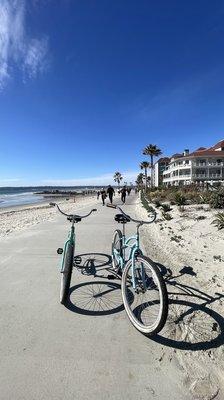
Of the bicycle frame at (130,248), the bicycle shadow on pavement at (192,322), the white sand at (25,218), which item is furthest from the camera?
the white sand at (25,218)

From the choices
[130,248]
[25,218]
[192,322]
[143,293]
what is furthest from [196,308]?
[25,218]

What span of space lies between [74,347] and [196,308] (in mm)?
1732

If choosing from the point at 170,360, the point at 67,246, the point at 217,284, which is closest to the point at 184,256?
the point at 217,284

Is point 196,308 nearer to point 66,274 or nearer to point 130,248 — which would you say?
point 130,248

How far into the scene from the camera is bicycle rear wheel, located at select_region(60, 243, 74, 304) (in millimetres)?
4344

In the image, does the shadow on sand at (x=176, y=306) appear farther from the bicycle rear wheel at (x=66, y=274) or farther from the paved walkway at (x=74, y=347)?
the bicycle rear wheel at (x=66, y=274)

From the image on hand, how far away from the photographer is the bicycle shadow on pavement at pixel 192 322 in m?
3.31

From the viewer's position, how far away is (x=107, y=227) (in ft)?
37.8

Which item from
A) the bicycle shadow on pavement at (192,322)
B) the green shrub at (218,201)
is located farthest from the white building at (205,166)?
the bicycle shadow on pavement at (192,322)

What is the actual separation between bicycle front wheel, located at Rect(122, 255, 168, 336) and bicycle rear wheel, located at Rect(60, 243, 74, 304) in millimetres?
896

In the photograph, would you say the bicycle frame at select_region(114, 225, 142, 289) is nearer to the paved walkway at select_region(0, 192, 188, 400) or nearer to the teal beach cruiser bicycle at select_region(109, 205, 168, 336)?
the teal beach cruiser bicycle at select_region(109, 205, 168, 336)

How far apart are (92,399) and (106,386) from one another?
0.63ft

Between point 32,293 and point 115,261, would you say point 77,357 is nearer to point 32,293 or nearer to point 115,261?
point 32,293

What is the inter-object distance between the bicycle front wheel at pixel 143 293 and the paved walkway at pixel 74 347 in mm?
154
